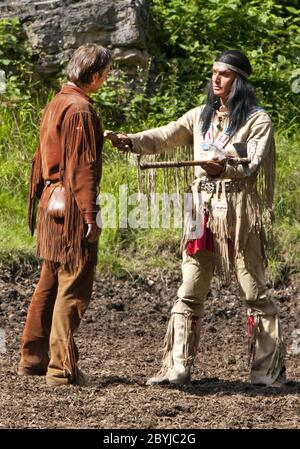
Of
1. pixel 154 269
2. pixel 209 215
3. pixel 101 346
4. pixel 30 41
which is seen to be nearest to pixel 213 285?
pixel 154 269

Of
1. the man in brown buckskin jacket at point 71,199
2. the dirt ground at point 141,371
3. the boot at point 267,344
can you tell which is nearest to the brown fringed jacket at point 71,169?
the man in brown buckskin jacket at point 71,199

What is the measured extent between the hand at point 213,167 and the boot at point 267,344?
851 mm

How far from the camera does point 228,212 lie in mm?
5816

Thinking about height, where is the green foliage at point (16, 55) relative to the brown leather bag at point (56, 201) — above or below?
above

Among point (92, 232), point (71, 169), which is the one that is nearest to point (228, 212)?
point (92, 232)

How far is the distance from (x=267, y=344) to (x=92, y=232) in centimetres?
115

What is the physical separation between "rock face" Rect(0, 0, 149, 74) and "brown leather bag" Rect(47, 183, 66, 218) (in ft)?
13.7

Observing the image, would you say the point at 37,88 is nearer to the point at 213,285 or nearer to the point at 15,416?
the point at 213,285

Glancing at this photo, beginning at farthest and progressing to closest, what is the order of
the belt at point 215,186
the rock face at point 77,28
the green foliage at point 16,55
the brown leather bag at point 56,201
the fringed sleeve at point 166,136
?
the rock face at point 77,28 < the green foliage at point 16,55 < the fringed sleeve at point 166,136 < the belt at point 215,186 < the brown leather bag at point 56,201

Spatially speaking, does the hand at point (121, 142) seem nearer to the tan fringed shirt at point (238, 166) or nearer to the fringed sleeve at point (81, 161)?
the tan fringed shirt at point (238, 166)

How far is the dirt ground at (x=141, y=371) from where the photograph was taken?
5199mm

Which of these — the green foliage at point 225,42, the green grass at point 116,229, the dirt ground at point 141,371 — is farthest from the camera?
the green foliage at point 225,42

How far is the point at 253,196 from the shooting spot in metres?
5.86
